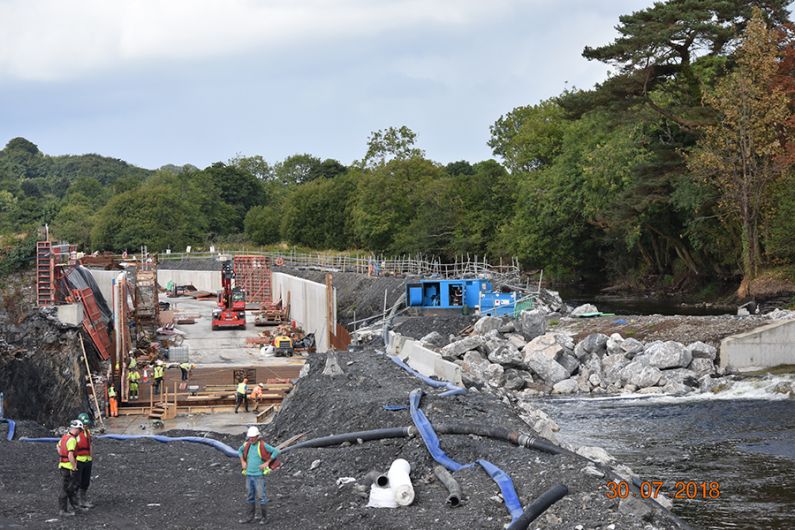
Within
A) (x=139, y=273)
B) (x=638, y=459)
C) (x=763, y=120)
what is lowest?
(x=638, y=459)

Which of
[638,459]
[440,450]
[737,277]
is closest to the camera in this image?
[440,450]

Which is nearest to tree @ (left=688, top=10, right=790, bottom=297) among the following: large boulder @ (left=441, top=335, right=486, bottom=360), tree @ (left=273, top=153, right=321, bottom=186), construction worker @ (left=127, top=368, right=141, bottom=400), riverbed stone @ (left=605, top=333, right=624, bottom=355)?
riverbed stone @ (left=605, top=333, right=624, bottom=355)

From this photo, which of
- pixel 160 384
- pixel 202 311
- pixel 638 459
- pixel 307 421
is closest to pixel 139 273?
pixel 202 311

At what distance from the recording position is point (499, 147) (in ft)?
292

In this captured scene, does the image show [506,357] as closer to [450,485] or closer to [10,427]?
[10,427]

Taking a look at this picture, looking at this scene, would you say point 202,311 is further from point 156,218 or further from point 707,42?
point 156,218

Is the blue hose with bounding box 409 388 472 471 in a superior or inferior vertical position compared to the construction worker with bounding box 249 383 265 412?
superior

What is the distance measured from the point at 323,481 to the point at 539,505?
4.77 meters

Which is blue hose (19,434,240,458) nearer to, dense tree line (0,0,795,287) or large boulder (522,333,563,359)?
large boulder (522,333,563,359)

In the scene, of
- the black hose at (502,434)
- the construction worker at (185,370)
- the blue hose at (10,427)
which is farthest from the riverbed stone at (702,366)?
the blue hose at (10,427)

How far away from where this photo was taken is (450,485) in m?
14.2

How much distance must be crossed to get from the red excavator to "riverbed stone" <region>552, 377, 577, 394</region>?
21.8m

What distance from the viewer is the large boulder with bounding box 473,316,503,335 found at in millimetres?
36156

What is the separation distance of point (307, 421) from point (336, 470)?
4.94 m
